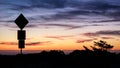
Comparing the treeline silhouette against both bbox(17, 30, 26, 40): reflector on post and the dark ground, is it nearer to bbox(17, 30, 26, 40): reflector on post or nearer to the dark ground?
the dark ground

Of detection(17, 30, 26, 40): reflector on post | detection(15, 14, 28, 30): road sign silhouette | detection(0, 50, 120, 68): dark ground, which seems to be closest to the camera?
detection(15, 14, 28, 30): road sign silhouette

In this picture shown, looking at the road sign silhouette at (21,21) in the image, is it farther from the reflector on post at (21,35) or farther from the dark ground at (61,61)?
the dark ground at (61,61)

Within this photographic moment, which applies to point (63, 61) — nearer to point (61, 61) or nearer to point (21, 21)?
point (61, 61)

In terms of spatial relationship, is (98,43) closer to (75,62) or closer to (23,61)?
(75,62)

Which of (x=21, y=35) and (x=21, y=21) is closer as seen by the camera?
(x=21, y=21)

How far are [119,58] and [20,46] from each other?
6.75 meters

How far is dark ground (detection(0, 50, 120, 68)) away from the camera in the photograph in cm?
1500

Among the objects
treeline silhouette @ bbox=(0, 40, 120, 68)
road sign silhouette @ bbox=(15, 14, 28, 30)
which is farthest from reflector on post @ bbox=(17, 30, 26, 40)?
treeline silhouette @ bbox=(0, 40, 120, 68)

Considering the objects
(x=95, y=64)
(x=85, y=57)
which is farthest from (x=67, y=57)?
(x=95, y=64)

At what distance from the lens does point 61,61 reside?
15.9 m

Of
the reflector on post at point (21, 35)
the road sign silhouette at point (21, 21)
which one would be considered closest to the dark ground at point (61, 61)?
the reflector on post at point (21, 35)

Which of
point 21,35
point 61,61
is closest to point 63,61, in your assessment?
point 61,61

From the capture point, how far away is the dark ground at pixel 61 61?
49.2 feet

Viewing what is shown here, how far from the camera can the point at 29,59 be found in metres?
15.9
